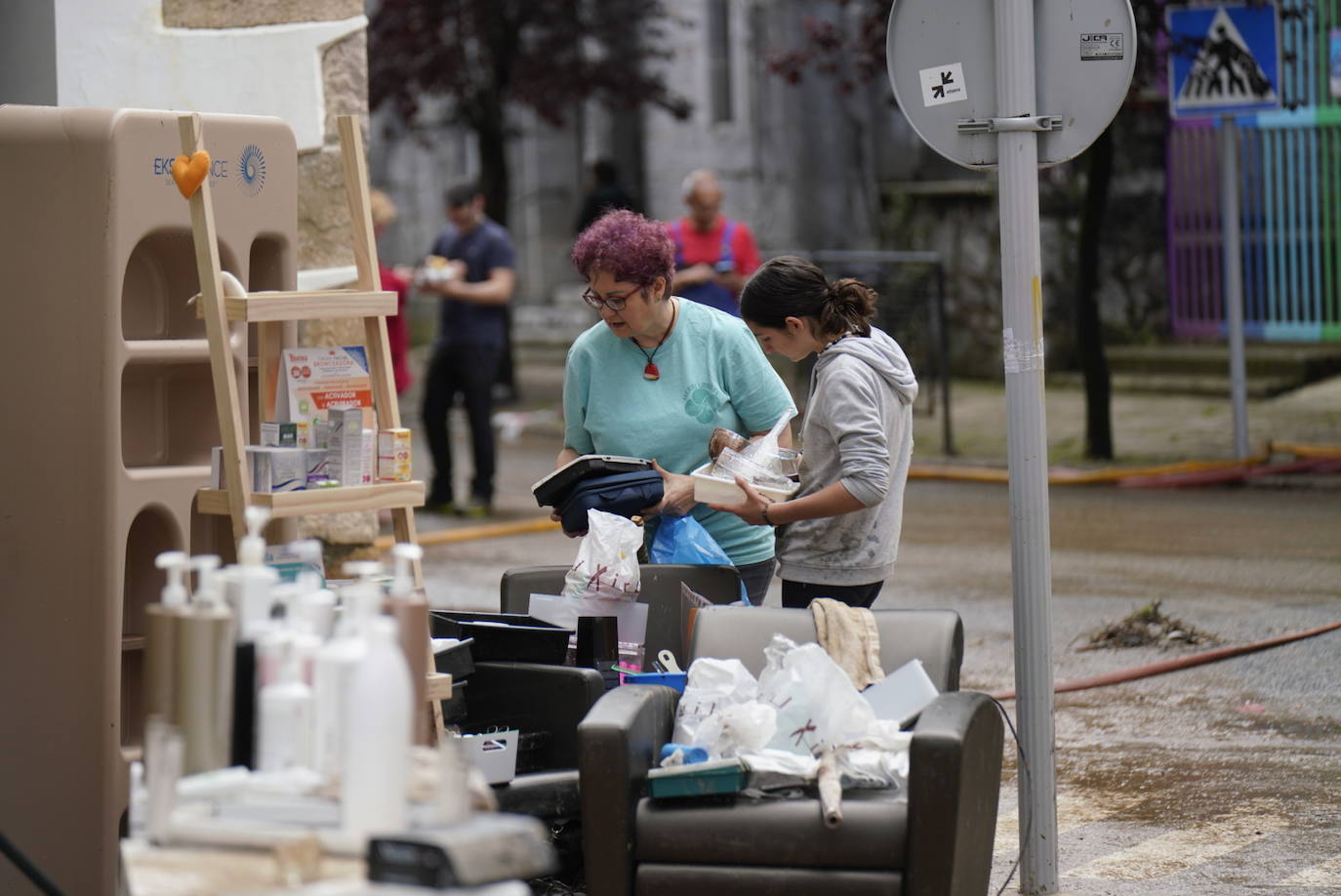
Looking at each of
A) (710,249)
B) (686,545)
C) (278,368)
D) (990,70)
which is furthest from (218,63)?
(710,249)

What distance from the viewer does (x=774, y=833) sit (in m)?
3.98

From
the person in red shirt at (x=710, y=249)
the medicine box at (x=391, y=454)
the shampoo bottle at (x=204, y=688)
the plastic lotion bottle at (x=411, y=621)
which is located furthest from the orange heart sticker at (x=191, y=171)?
the person in red shirt at (x=710, y=249)

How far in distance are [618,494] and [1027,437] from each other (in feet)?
3.69

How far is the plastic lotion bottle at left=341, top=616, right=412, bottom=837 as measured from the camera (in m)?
2.58

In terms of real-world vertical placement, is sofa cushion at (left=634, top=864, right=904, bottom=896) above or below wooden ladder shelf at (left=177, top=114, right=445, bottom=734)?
below

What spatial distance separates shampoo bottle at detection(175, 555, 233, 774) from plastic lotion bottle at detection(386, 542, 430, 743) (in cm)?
33

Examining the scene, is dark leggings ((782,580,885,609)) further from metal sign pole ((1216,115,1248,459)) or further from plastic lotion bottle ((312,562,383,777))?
metal sign pole ((1216,115,1248,459))

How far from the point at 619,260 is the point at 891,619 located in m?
1.25

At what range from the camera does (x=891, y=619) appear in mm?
4629

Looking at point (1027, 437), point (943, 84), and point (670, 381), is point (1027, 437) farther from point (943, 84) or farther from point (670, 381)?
point (670, 381)

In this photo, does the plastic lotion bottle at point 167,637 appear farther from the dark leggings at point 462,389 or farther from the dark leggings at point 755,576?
the dark leggings at point 462,389

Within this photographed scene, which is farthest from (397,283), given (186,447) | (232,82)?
(186,447)

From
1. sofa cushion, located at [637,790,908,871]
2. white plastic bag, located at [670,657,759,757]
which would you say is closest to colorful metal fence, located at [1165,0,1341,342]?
white plastic bag, located at [670,657,759,757]

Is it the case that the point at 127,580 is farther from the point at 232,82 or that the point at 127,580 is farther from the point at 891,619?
the point at 232,82
